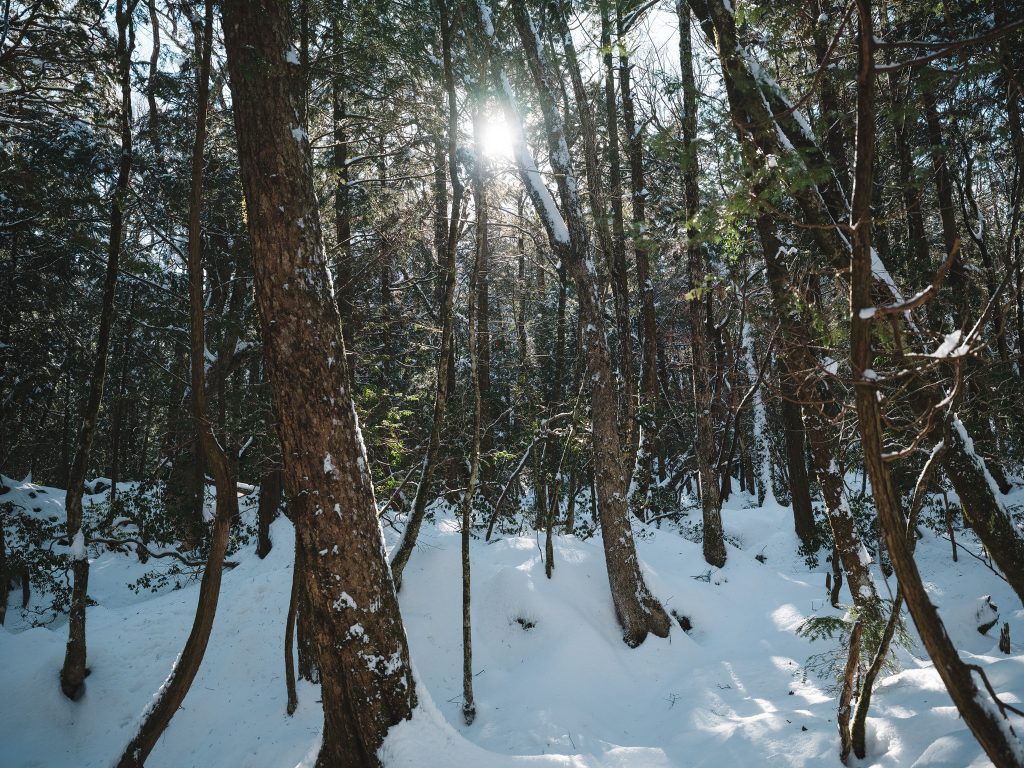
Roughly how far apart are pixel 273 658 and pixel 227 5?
784 centimetres

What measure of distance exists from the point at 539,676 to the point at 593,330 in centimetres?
443

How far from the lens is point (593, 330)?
7.40m

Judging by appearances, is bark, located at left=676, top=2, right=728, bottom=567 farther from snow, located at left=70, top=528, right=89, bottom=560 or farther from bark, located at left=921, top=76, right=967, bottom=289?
snow, located at left=70, top=528, right=89, bottom=560

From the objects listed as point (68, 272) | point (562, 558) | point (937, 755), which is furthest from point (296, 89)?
point (68, 272)

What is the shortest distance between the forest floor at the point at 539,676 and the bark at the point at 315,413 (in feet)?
1.17

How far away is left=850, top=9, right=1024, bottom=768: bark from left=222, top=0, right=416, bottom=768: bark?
9.68 feet

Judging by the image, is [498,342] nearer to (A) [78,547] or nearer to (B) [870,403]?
(A) [78,547]

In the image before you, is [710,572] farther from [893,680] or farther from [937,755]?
[937,755]

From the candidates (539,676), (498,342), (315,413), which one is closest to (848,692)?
(315,413)

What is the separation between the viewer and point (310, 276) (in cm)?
380

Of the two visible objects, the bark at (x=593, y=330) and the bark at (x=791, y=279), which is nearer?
the bark at (x=791, y=279)

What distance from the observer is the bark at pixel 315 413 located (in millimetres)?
3520

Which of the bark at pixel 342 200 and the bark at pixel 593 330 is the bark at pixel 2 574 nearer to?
the bark at pixel 342 200

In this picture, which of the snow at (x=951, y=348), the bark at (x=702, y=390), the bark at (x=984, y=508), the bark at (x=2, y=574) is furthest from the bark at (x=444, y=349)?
the bark at (x=2, y=574)
